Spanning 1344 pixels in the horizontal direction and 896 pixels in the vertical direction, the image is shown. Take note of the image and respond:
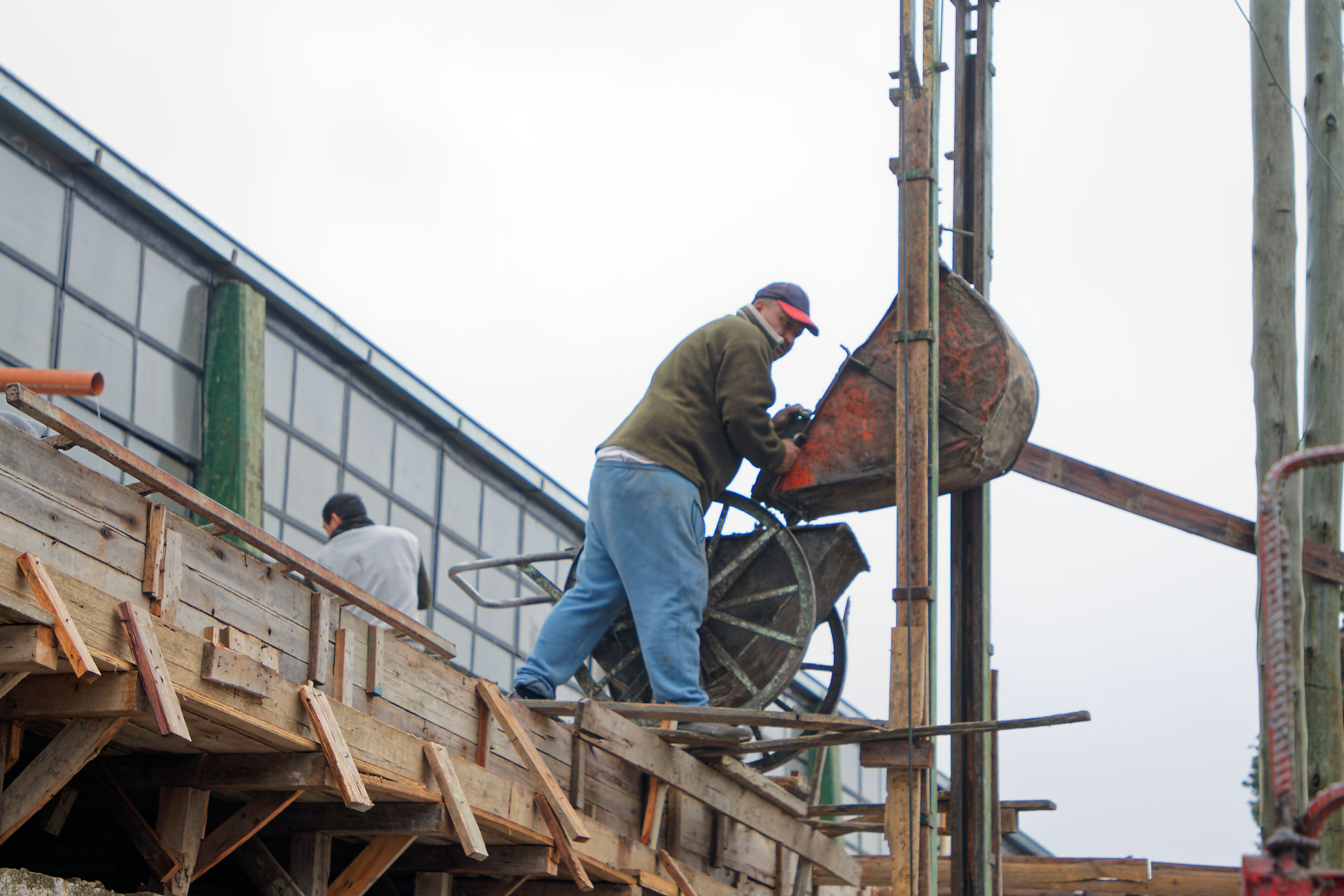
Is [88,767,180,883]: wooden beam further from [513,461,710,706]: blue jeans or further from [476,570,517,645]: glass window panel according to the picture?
[476,570,517,645]: glass window panel

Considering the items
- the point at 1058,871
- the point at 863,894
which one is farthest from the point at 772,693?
the point at 1058,871

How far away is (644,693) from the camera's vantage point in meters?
8.46

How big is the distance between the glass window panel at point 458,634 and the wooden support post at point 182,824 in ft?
38.9

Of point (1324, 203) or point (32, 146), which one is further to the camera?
point (32, 146)

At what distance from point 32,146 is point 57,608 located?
31.3ft

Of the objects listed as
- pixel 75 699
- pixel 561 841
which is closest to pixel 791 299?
pixel 561 841

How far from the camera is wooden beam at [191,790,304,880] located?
5.62 m

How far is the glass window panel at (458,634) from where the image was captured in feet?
58.4

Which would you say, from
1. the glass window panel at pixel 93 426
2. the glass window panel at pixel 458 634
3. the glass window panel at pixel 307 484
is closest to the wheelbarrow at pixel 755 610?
the glass window panel at pixel 93 426

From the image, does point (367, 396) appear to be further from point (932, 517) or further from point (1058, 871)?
point (932, 517)

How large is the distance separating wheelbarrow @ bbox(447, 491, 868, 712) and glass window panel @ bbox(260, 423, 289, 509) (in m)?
6.94

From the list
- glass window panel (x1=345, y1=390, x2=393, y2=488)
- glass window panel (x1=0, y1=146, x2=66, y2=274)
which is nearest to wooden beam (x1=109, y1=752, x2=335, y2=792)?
glass window panel (x1=0, y1=146, x2=66, y2=274)

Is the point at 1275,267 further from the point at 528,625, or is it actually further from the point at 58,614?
the point at 528,625

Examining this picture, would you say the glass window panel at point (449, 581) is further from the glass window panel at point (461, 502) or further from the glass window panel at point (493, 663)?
the glass window panel at point (493, 663)
